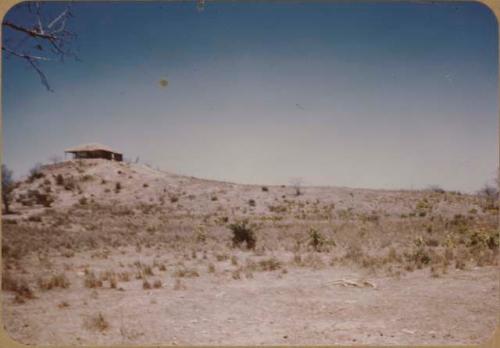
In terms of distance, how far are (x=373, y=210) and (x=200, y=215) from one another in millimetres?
15597

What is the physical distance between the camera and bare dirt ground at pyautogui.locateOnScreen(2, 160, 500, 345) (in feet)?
23.1

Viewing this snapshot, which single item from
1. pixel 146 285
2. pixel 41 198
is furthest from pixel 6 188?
pixel 146 285

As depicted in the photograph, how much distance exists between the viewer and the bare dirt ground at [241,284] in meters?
7.04

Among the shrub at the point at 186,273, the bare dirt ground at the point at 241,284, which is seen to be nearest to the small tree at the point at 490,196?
the bare dirt ground at the point at 241,284

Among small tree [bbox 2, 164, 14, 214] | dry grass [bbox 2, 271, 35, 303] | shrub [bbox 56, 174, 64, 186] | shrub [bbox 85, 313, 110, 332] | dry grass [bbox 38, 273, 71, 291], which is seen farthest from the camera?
shrub [bbox 56, 174, 64, 186]

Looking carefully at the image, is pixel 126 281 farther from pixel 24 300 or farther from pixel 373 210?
pixel 373 210

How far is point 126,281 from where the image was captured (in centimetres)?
1120

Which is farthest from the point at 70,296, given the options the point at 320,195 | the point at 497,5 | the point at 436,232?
the point at 320,195

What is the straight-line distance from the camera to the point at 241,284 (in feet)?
35.5

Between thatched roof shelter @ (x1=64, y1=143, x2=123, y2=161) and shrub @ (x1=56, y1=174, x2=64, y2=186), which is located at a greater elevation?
thatched roof shelter @ (x1=64, y1=143, x2=123, y2=161)

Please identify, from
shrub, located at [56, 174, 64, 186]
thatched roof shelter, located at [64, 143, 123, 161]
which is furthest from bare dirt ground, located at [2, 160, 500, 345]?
thatched roof shelter, located at [64, 143, 123, 161]

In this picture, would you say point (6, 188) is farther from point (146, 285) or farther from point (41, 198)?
point (146, 285)

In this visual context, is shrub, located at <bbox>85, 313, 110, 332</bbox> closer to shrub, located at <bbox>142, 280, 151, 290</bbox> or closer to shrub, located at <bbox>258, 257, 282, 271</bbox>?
shrub, located at <bbox>142, 280, 151, 290</bbox>

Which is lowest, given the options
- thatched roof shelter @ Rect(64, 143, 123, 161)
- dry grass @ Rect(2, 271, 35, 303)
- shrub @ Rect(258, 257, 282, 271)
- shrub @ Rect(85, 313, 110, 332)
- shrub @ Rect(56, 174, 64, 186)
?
shrub @ Rect(85, 313, 110, 332)
